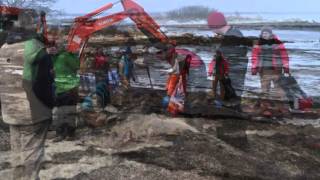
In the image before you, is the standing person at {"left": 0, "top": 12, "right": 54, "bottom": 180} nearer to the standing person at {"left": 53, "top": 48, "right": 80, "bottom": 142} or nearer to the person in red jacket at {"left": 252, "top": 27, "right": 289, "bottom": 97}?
the standing person at {"left": 53, "top": 48, "right": 80, "bottom": 142}

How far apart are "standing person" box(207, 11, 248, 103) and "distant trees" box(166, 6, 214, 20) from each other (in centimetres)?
11

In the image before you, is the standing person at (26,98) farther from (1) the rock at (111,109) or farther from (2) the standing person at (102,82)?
(1) the rock at (111,109)

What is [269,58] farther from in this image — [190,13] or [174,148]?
[174,148]

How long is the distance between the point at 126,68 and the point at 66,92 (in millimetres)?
924

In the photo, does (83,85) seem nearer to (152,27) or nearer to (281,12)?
(152,27)

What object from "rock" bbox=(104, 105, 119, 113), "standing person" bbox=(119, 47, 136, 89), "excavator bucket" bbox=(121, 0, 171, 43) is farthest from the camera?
"rock" bbox=(104, 105, 119, 113)

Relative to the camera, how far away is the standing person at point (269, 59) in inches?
264

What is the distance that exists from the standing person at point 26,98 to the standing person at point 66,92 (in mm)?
2539

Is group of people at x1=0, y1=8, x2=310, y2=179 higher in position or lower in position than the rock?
higher

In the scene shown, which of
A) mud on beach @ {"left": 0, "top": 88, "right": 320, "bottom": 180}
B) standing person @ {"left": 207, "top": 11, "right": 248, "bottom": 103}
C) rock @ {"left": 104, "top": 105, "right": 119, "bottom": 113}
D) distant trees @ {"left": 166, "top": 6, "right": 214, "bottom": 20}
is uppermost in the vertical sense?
distant trees @ {"left": 166, "top": 6, "right": 214, "bottom": 20}

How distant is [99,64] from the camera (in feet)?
24.6

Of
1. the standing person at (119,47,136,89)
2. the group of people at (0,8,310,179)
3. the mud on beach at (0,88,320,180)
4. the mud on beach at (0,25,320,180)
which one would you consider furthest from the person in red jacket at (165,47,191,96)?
the standing person at (119,47,136,89)

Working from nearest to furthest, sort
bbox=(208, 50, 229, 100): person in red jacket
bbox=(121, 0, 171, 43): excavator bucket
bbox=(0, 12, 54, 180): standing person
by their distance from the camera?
1. bbox=(0, 12, 54, 180): standing person
2. bbox=(208, 50, 229, 100): person in red jacket
3. bbox=(121, 0, 171, 43): excavator bucket

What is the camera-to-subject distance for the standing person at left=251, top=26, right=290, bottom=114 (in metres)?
6.71
